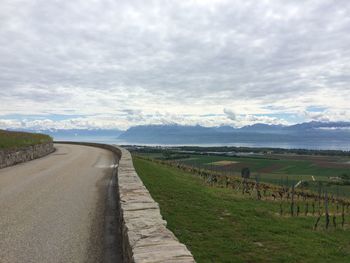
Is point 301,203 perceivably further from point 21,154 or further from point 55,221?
point 21,154

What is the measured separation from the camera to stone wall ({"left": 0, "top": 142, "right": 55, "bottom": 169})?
77.8 feet

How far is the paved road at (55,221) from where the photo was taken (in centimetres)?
682

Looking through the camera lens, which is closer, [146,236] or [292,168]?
[146,236]

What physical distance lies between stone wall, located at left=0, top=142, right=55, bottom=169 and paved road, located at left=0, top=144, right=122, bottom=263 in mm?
8307

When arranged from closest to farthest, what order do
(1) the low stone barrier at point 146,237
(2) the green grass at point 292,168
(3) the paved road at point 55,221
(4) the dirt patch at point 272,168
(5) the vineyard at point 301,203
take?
(1) the low stone barrier at point 146,237 → (3) the paved road at point 55,221 → (5) the vineyard at point 301,203 → (2) the green grass at point 292,168 → (4) the dirt patch at point 272,168

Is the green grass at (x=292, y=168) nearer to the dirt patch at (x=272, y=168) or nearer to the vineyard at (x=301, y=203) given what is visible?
the dirt patch at (x=272, y=168)

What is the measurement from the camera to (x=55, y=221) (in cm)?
910

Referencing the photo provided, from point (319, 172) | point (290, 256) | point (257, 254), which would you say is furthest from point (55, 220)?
point (319, 172)

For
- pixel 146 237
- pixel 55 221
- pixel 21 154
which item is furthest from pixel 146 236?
pixel 21 154

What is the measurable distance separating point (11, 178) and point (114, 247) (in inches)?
480

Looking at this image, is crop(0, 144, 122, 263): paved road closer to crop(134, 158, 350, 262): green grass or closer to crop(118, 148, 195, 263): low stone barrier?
crop(118, 148, 195, 263): low stone barrier

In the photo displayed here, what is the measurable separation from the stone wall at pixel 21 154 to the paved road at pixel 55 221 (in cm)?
831

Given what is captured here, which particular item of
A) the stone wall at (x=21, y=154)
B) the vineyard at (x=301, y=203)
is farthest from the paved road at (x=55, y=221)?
the stone wall at (x=21, y=154)

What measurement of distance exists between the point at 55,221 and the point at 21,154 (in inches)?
797
